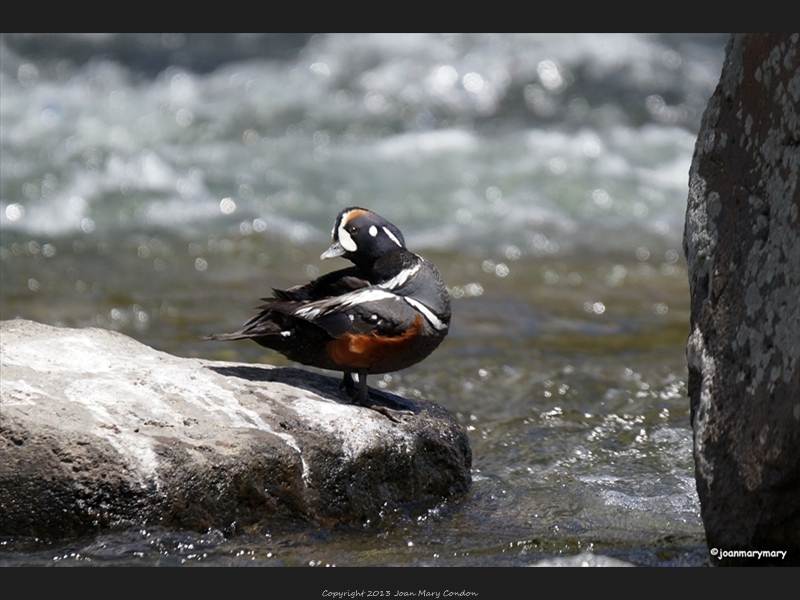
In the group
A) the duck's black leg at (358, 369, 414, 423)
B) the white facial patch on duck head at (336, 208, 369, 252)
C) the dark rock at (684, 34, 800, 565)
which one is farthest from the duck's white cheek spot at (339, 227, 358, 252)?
the dark rock at (684, 34, 800, 565)

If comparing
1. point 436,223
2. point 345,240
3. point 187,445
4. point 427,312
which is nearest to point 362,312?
point 427,312

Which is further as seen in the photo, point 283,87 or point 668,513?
point 283,87

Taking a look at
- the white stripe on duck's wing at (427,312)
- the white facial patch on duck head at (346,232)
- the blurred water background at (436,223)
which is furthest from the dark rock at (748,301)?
the white facial patch on duck head at (346,232)

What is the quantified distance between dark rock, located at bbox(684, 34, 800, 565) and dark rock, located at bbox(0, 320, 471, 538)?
137cm

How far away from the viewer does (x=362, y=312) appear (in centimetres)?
460

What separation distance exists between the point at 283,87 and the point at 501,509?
1198 centimetres

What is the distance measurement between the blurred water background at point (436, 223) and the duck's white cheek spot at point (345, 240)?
128 centimetres

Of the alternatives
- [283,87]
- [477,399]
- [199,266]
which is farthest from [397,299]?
[283,87]

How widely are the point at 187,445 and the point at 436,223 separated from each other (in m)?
8.28

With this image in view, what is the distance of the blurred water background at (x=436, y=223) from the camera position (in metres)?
4.63

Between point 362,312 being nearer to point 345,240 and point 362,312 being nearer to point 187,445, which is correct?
point 345,240

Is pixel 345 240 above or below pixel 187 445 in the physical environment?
above

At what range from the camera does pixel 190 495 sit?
161 inches

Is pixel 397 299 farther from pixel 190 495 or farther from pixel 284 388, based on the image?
pixel 190 495
